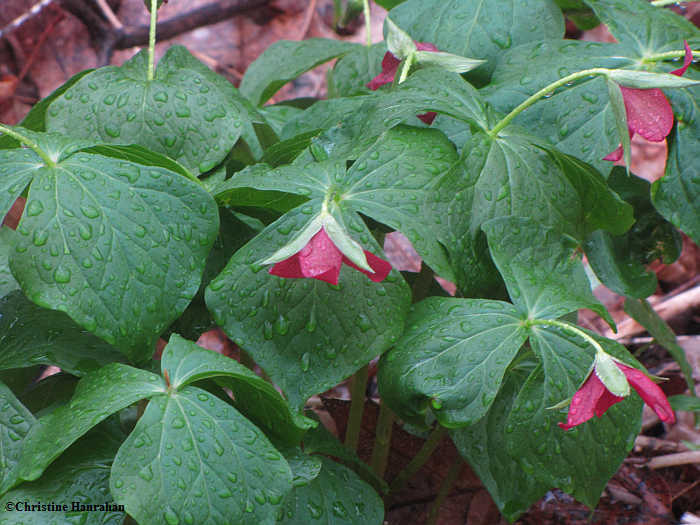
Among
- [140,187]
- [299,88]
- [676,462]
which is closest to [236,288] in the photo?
[140,187]

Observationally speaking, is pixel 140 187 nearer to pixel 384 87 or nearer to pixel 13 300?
Answer: pixel 13 300

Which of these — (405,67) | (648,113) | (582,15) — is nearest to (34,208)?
(405,67)

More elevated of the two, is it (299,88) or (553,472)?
(553,472)

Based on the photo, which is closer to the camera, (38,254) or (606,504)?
(38,254)

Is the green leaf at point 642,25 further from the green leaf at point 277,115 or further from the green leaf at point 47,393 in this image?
the green leaf at point 47,393

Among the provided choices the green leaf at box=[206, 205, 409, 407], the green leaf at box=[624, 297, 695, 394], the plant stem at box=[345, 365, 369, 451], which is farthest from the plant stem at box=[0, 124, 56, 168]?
the green leaf at box=[624, 297, 695, 394]

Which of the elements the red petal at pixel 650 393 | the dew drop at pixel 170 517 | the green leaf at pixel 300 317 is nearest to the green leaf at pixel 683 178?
the red petal at pixel 650 393

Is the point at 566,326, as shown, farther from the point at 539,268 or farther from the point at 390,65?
the point at 390,65
